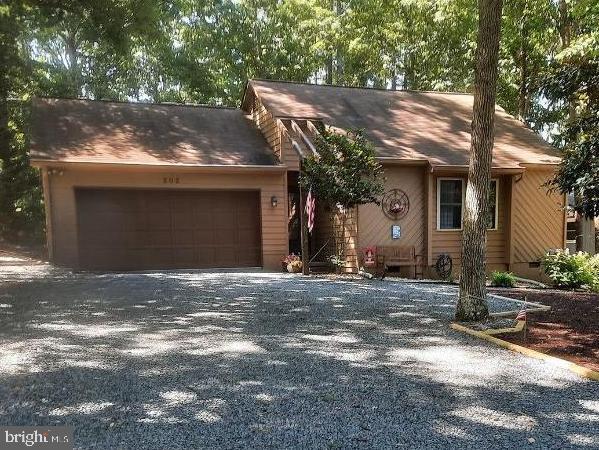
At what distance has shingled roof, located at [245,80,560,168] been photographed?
40.2 ft

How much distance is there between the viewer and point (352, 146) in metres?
10.1

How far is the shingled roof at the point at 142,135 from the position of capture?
1109 centimetres

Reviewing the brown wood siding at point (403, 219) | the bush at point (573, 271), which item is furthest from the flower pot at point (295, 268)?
the bush at point (573, 271)

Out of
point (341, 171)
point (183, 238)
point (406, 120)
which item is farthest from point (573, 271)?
point (183, 238)

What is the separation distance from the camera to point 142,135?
40.8 ft

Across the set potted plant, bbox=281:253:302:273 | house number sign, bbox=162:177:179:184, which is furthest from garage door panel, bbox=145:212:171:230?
potted plant, bbox=281:253:302:273

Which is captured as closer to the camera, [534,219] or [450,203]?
[450,203]

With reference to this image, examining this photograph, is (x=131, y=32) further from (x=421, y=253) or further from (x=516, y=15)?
(x=516, y=15)

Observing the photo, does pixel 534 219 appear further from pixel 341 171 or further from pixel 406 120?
pixel 341 171

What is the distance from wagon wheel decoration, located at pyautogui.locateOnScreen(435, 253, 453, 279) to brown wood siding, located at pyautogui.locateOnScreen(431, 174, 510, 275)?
0.18 m

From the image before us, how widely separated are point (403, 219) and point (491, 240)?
2.56 metres

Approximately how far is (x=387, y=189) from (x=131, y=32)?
24.5 feet

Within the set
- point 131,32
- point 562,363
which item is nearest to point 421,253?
point 562,363

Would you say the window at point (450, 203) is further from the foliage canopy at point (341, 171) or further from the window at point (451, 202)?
the foliage canopy at point (341, 171)
